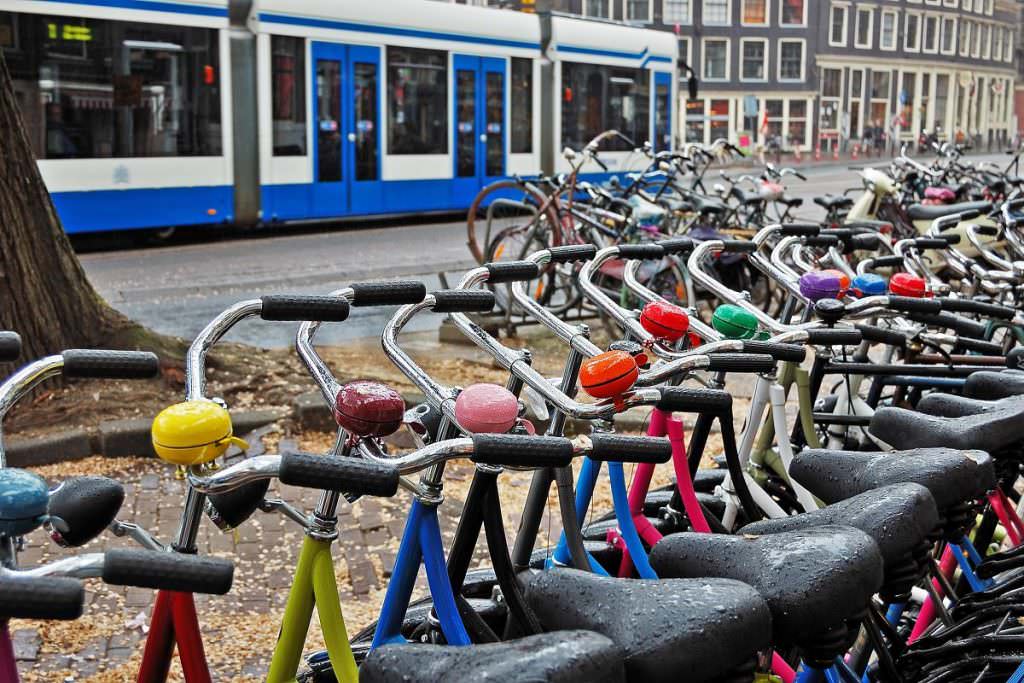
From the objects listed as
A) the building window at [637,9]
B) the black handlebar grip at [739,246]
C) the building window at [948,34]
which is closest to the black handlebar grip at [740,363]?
the black handlebar grip at [739,246]

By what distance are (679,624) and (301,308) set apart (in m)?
0.93

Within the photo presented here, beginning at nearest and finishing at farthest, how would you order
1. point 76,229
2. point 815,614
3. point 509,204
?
1. point 815,614
2. point 509,204
3. point 76,229

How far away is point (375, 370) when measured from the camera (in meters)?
7.35

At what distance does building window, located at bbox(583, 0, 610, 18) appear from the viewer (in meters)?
53.0

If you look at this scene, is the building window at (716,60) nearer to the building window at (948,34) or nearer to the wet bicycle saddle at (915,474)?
the building window at (948,34)

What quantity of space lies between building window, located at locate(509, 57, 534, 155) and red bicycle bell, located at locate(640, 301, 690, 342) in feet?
52.7

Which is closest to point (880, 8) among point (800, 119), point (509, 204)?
point (800, 119)

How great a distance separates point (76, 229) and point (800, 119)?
5095 cm

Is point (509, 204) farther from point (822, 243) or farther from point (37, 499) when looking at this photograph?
point (37, 499)

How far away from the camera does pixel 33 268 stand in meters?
5.85

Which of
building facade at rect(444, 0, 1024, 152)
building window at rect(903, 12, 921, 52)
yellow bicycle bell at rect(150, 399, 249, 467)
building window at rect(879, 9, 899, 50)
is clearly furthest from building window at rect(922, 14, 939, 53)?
yellow bicycle bell at rect(150, 399, 249, 467)

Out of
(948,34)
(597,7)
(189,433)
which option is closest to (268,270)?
(189,433)

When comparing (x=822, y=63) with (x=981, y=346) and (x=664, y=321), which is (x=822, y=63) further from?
(x=664, y=321)

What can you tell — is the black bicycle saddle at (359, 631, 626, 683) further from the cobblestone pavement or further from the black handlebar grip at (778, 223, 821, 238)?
the black handlebar grip at (778, 223, 821, 238)
